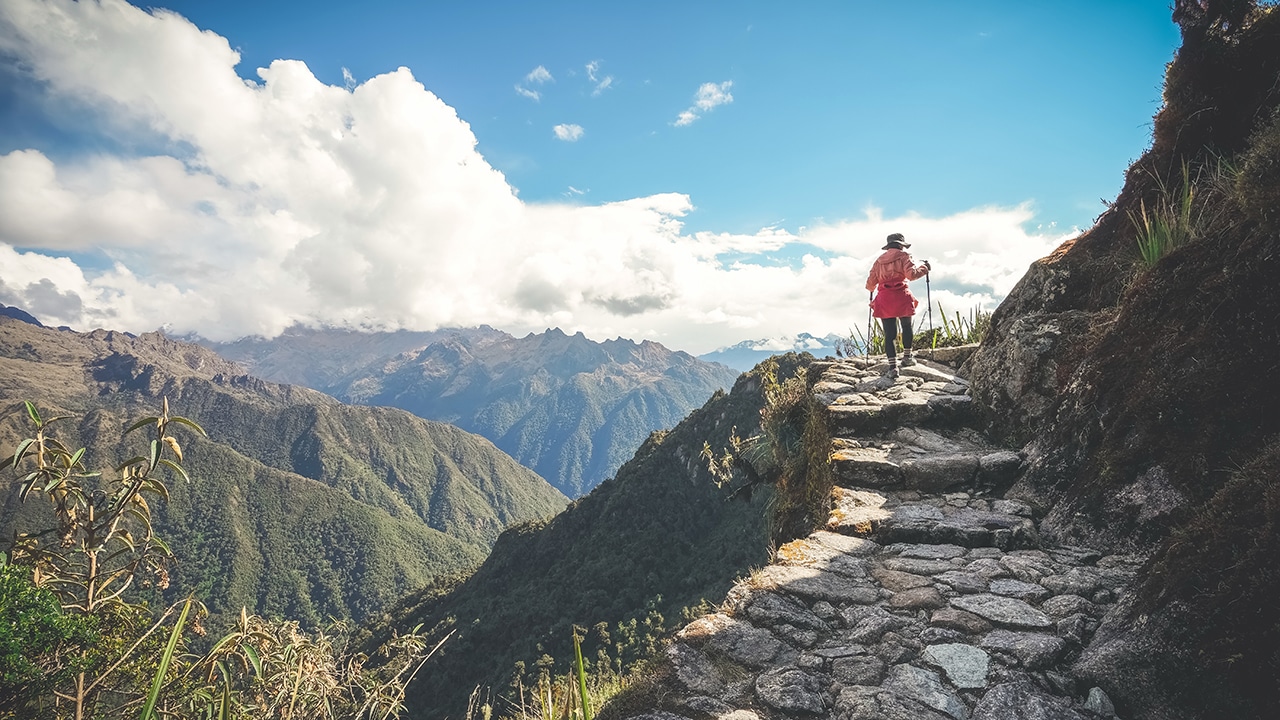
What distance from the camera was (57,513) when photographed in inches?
98.0

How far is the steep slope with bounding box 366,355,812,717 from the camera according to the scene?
68.8 meters

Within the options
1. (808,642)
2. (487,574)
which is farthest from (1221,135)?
(487,574)

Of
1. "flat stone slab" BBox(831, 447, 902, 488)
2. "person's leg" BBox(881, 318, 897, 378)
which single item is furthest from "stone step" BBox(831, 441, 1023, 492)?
"person's leg" BBox(881, 318, 897, 378)

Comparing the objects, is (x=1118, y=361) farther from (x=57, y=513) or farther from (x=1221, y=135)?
(x=57, y=513)

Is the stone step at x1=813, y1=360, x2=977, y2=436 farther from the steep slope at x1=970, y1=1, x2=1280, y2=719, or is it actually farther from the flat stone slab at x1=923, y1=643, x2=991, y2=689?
the flat stone slab at x1=923, y1=643, x2=991, y2=689

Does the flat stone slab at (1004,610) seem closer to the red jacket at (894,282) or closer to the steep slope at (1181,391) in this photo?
the steep slope at (1181,391)

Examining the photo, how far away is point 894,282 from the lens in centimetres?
953

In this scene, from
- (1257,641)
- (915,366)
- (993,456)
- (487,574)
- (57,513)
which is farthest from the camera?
(487,574)

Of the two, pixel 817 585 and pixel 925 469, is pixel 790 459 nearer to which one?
pixel 925 469

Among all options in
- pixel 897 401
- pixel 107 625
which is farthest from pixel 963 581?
pixel 107 625

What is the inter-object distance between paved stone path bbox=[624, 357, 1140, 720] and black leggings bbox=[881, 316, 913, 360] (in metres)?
3.43

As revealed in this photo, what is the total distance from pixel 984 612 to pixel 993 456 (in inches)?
97.4

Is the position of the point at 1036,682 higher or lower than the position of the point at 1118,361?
lower

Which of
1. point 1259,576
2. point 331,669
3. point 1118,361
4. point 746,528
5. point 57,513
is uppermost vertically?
point 1118,361
